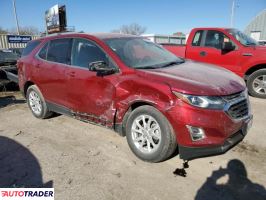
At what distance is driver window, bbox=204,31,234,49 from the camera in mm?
7383

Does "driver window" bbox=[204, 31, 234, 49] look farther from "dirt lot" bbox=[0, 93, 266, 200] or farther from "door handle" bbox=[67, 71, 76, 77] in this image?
"door handle" bbox=[67, 71, 76, 77]

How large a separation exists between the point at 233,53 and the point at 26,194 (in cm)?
635

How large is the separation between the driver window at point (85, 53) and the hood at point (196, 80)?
33.4 inches

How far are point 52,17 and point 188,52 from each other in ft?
64.5

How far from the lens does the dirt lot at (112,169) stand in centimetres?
293

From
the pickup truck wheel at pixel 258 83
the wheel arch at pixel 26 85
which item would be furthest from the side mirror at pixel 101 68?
the pickup truck wheel at pixel 258 83

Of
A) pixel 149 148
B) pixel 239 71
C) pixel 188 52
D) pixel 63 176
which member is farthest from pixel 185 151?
pixel 188 52

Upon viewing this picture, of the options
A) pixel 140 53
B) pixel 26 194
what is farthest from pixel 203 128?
pixel 26 194

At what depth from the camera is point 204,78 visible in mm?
3516

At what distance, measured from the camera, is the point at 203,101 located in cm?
308

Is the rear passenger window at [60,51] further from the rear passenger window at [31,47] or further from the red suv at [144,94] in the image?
the rear passenger window at [31,47]

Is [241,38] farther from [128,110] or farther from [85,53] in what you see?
[128,110]

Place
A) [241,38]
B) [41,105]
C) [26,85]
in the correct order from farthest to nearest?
1. [241,38]
2. [26,85]
3. [41,105]

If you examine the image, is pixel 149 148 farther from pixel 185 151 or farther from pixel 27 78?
pixel 27 78
